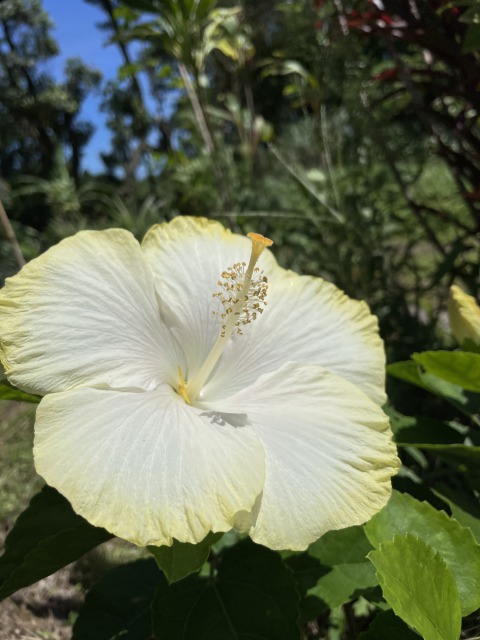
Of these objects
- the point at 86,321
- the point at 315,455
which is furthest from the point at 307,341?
the point at 86,321

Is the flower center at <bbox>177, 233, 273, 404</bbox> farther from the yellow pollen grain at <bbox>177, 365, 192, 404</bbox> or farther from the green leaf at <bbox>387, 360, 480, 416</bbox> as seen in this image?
the green leaf at <bbox>387, 360, 480, 416</bbox>

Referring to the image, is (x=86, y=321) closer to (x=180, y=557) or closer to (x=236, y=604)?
(x=180, y=557)

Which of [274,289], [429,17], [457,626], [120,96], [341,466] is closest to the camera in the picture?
[457,626]

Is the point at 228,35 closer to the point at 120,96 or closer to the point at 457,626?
the point at 457,626

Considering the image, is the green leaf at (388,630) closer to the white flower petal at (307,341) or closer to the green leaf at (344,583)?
the green leaf at (344,583)

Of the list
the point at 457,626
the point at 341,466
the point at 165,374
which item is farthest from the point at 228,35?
the point at 457,626
